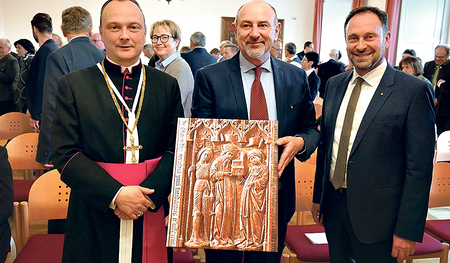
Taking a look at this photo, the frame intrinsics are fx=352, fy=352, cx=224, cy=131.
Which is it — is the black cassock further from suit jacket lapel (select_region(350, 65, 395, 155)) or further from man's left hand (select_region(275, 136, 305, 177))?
suit jacket lapel (select_region(350, 65, 395, 155))

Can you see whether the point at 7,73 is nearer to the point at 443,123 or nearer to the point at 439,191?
the point at 439,191

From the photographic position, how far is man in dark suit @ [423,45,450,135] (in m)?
6.12

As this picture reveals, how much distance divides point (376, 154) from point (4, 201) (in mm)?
2029

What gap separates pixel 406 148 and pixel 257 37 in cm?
89

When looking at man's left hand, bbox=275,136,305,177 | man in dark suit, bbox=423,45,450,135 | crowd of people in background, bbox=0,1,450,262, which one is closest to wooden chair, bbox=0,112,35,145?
crowd of people in background, bbox=0,1,450,262

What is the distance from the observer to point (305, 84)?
75.3 inches

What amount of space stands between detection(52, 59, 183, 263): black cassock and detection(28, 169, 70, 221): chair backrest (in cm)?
85

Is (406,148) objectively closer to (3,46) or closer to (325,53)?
(3,46)

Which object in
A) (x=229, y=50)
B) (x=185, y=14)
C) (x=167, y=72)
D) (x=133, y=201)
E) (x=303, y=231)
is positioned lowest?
(x=303, y=231)

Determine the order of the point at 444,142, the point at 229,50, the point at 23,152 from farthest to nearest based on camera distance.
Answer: the point at 229,50 < the point at 444,142 < the point at 23,152

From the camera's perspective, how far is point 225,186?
145cm

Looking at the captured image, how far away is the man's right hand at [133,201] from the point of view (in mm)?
1461

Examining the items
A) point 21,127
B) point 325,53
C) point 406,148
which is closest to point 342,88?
point 406,148

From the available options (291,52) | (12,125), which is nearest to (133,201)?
(12,125)
